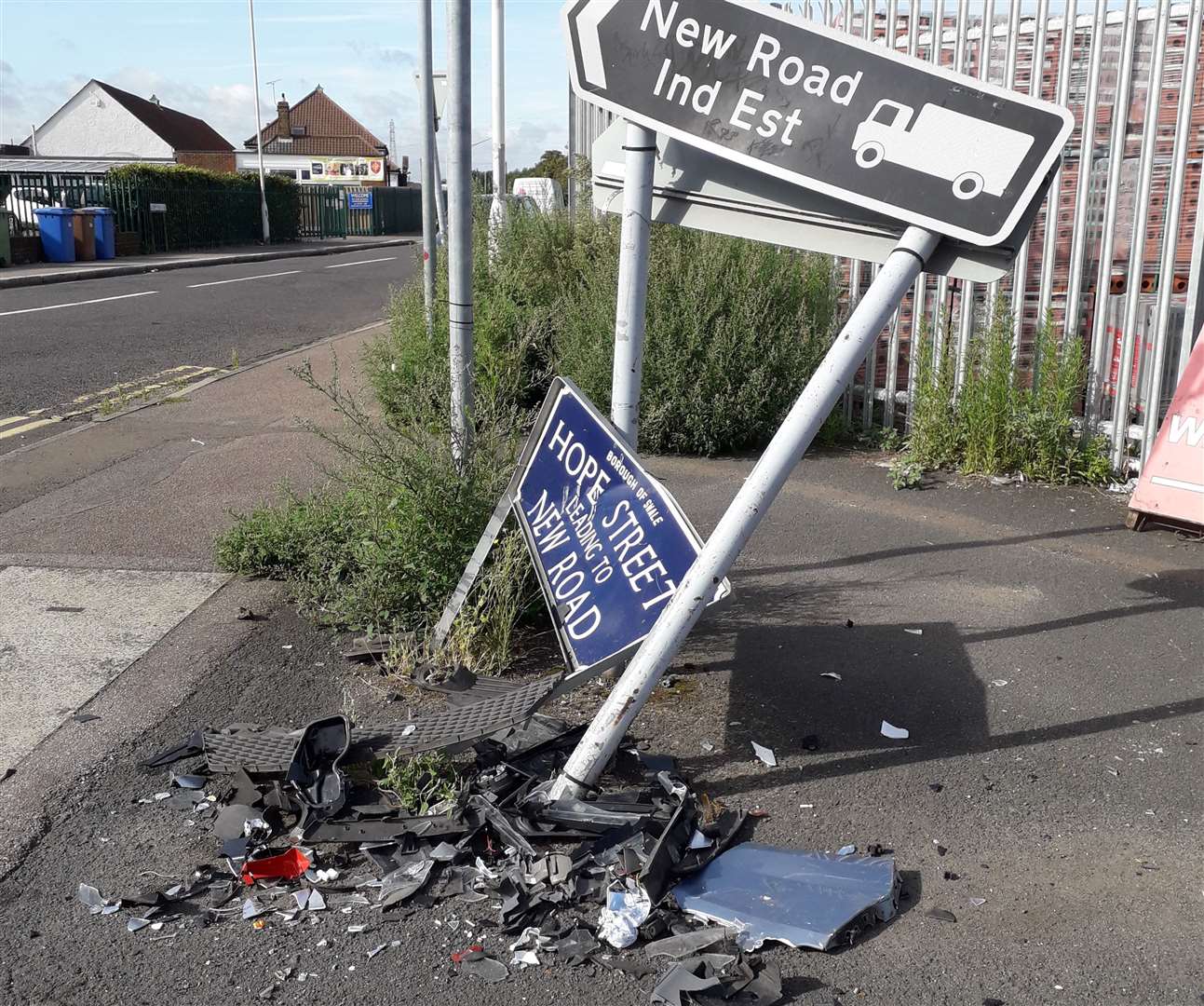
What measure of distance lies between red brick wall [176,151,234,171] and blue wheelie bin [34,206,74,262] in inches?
1949

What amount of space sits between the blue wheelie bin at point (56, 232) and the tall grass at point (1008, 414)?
25779 millimetres

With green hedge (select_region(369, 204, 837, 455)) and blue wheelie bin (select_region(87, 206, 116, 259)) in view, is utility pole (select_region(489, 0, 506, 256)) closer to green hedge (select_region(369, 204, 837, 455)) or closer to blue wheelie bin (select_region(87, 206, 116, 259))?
green hedge (select_region(369, 204, 837, 455))

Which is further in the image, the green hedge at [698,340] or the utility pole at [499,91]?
the utility pole at [499,91]

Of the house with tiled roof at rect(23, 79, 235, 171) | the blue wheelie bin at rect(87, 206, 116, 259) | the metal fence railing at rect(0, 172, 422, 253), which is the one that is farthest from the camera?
the house with tiled roof at rect(23, 79, 235, 171)

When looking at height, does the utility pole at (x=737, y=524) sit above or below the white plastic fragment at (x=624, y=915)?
above

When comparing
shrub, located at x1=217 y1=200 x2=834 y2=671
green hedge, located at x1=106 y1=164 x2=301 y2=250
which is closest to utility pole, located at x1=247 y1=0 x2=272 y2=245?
green hedge, located at x1=106 y1=164 x2=301 y2=250

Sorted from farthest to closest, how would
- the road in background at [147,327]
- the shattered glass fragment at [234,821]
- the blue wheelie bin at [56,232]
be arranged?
the blue wheelie bin at [56,232] → the road in background at [147,327] → the shattered glass fragment at [234,821]

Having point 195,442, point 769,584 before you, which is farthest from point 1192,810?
point 195,442

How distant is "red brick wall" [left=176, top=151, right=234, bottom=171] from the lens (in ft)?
243

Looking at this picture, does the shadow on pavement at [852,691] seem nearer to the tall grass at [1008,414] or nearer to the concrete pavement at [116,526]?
the tall grass at [1008,414]

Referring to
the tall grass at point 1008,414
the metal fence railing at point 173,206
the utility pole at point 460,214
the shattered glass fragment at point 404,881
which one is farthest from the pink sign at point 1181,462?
the metal fence railing at point 173,206

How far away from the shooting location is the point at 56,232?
27.6 metres

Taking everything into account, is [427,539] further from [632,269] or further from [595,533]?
[632,269]

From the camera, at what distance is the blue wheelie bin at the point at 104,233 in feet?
95.6
